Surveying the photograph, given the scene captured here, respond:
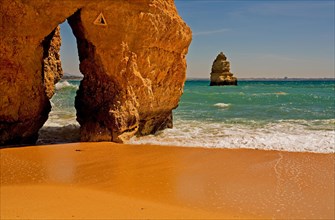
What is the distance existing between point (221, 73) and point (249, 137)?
57.2 m

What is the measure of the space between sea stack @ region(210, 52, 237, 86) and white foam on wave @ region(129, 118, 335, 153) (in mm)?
53169

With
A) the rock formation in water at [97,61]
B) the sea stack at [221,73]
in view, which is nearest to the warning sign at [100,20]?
the rock formation in water at [97,61]

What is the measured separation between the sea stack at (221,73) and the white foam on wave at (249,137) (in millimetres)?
53169

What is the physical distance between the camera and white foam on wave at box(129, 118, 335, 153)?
888 cm

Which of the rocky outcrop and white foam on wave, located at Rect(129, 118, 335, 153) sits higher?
the rocky outcrop

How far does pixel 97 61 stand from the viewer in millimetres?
9367

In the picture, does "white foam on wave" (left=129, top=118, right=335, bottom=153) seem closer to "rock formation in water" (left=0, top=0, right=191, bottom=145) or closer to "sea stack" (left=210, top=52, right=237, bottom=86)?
"rock formation in water" (left=0, top=0, right=191, bottom=145)

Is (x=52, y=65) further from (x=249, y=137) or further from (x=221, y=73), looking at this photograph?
(x=221, y=73)

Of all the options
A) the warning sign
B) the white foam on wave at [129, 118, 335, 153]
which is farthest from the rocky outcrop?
the white foam on wave at [129, 118, 335, 153]

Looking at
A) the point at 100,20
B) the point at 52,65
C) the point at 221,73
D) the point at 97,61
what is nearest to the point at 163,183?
the point at 97,61

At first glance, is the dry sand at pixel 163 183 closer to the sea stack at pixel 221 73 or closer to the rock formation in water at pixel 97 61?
the rock formation in water at pixel 97 61

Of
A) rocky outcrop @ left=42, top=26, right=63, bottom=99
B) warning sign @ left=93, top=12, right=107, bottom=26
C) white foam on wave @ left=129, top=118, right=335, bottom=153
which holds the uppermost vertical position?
warning sign @ left=93, top=12, right=107, bottom=26

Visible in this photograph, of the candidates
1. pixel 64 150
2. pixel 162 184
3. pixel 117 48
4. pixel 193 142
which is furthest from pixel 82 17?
pixel 162 184

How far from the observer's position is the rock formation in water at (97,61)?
27.5 feet
